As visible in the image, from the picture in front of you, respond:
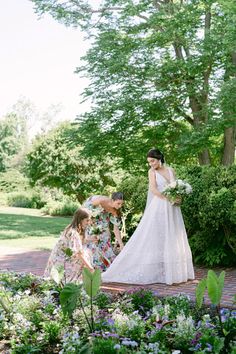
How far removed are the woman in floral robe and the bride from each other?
1.76ft

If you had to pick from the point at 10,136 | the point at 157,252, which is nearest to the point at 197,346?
the point at 157,252

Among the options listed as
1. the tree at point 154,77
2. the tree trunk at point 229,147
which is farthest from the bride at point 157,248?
the tree trunk at point 229,147

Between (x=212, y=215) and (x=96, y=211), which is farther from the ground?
(x=96, y=211)

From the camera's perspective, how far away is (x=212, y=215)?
7578 mm

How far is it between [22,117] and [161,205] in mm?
66507

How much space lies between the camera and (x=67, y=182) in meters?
25.8

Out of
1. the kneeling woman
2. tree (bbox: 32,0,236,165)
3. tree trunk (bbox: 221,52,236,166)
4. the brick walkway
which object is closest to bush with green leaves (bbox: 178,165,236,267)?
the brick walkway

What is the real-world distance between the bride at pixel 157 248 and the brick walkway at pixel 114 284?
7.5 inches

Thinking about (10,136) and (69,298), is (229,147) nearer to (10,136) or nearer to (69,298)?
(69,298)

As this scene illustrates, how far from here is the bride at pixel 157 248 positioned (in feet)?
23.3

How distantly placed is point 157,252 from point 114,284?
77cm

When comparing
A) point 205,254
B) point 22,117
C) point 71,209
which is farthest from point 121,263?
point 22,117

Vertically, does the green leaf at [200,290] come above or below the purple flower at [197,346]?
above

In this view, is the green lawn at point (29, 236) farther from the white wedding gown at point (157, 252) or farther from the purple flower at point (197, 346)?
the purple flower at point (197, 346)
